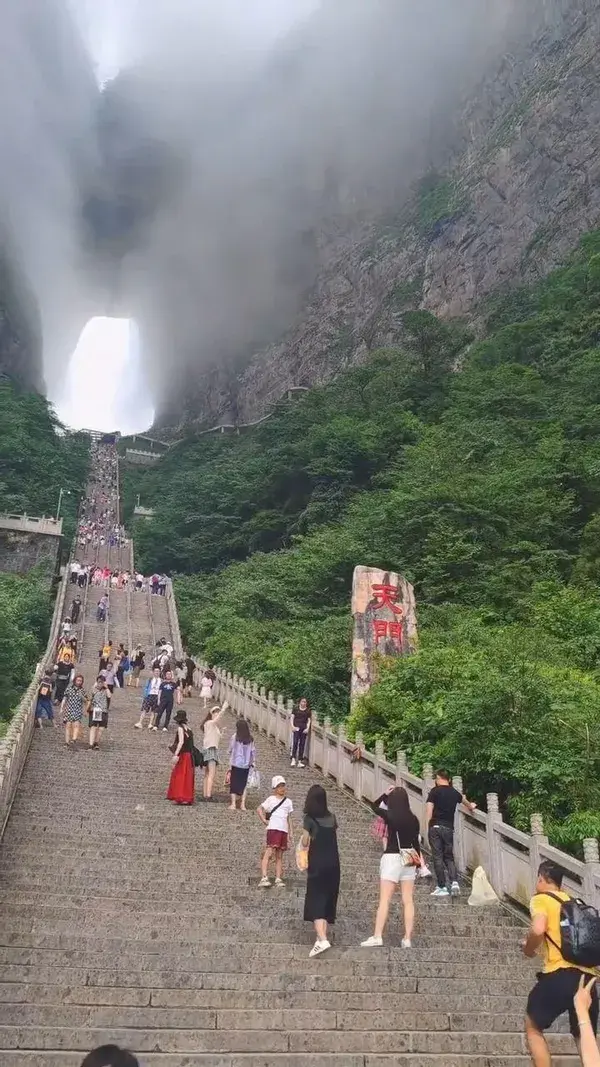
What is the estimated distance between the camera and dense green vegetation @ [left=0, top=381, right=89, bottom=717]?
19.1 m

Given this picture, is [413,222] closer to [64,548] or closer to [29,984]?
[64,548]

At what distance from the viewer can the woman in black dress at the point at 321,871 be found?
514 cm

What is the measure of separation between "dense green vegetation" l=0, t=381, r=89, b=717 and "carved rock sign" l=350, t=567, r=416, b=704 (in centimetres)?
900

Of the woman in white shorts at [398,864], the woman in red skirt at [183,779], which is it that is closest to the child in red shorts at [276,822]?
the woman in white shorts at [398,864]

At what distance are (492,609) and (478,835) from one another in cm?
1053

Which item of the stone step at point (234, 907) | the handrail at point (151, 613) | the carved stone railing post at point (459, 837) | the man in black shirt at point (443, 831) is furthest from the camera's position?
the handrail at point (151, 613)

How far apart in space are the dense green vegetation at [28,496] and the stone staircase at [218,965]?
11.4 m

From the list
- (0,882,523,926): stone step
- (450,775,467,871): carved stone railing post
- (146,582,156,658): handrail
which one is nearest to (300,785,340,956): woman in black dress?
(0,882,523,926): stone step

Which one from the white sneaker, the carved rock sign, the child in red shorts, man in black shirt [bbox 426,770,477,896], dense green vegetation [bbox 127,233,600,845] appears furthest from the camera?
the carved rock sign

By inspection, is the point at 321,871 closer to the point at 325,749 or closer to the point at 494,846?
the point at 494,846

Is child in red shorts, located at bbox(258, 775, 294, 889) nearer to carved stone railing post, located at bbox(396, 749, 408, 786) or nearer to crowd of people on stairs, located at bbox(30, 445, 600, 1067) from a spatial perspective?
crowd of people on stairs, located at bbox(30, 445, 600, 1067)

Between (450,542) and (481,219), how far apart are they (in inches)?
1484

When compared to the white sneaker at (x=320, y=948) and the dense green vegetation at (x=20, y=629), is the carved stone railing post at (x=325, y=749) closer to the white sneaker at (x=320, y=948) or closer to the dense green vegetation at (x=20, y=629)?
the white sneaker at (x=320, y=948)

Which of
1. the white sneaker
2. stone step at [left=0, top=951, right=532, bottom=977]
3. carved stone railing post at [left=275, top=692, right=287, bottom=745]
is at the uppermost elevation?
carved stone railing post at [left=275, top=692, right=287, bottom=745]
